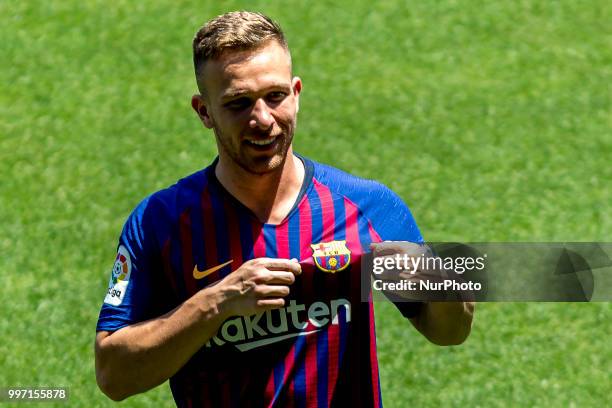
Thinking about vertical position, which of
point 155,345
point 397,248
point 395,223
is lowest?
point 155,345

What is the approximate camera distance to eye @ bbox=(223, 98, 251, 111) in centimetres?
458

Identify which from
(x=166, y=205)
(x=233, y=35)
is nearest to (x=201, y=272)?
(x=166, y=205)

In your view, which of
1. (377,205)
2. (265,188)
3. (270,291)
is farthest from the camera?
(377,205)

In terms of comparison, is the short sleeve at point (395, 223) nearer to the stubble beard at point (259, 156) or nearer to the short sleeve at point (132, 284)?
the stubble beard at point (259, 156)

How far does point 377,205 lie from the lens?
4965 millimetres

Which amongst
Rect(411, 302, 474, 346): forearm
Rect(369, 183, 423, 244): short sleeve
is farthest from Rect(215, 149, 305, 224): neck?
Rect(411, 302, 474, 346): forearm

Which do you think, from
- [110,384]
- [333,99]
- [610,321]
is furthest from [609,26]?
[110,384]

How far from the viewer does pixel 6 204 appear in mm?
9969

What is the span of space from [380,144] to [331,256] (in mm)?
5715

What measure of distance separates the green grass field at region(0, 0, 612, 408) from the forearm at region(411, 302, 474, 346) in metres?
3.44

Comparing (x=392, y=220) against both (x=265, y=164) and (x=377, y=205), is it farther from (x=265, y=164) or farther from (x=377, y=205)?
(x=265, y=164)

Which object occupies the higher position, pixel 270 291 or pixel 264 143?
pixel 264 143

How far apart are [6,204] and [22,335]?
158 centimetres

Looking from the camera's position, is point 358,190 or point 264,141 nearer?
point 264,141
